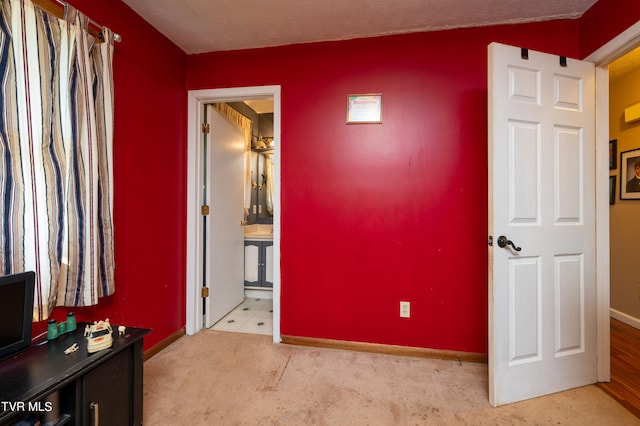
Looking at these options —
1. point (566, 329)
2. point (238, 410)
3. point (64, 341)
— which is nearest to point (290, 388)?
point (238, 410)

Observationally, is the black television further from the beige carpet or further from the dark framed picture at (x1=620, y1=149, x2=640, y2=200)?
the dark framed picture at (x1=620, y1=149, x2=640, y2=200)

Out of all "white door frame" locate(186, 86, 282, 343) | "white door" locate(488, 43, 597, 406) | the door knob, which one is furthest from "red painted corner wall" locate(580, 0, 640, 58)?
"white door frame" locate(186, 86, 282, 343)

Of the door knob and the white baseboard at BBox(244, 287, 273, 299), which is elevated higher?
the door knob

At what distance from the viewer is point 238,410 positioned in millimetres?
1544

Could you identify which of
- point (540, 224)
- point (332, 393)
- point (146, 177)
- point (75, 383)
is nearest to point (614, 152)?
point (540, 224)

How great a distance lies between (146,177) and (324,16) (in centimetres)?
171

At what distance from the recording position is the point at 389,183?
2.13 meters

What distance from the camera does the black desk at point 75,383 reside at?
36.9 inches

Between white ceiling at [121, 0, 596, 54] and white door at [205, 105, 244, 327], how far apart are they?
0.69 metres

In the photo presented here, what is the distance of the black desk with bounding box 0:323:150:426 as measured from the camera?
94cm

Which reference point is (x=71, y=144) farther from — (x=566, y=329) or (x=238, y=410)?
(x=566, y=329)

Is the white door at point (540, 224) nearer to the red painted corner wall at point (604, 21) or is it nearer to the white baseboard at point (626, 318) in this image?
the red painted corner wall at point (604, 21)

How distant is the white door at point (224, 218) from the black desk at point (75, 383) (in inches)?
49.6

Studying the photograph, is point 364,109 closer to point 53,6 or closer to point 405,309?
point 405,309
